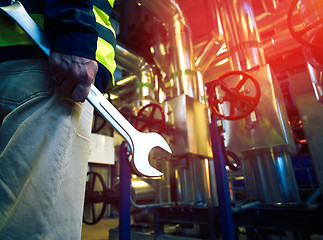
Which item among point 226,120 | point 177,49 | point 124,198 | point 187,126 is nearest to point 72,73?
point 124,198

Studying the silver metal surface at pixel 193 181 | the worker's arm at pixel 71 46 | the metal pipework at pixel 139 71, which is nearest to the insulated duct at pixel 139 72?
the metal pipework at pixel 139 71

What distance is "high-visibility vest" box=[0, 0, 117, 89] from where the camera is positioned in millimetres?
542

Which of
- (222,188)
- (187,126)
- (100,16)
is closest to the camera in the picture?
(100,16)

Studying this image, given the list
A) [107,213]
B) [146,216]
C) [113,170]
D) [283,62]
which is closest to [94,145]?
[113,170]

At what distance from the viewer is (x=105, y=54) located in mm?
647

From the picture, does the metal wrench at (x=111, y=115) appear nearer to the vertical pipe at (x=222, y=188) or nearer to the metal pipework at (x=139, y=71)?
the vertical pipe at (x=222, y=188)

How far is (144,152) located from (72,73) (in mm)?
303

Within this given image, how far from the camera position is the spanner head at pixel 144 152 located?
1.89 feet

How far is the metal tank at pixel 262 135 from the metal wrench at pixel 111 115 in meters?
1.18

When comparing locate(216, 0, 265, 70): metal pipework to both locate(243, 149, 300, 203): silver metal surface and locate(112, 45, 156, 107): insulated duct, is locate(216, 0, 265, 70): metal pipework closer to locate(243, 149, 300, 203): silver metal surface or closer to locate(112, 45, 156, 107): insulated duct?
locate(243, 149, 300, 203): silver metal surface

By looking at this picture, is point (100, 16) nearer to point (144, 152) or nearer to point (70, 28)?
point (70, 28)

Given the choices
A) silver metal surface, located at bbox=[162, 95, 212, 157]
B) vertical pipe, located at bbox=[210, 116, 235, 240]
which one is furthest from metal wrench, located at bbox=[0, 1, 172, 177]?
silver metal surface, located at bbox=[162, 95, 212, 157]

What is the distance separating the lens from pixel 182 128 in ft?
5.99

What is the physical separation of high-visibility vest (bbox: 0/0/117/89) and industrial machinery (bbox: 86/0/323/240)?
923mm
